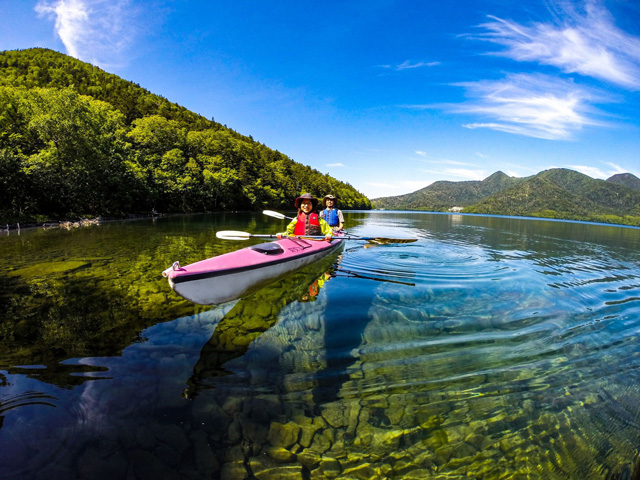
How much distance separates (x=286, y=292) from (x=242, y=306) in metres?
1.61

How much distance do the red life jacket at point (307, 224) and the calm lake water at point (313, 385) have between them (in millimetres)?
4078

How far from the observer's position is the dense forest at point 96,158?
27234 millimetres

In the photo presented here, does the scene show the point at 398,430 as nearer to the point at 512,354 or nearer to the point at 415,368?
the point at 415,368

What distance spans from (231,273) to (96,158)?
1485 inches

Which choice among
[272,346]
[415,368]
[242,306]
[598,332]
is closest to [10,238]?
[242,306]

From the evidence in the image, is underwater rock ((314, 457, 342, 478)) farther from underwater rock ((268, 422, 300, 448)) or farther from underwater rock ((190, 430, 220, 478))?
underwater rock ((190, 430, 220, 478))

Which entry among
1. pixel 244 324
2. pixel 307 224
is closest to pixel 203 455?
pixel 244 324

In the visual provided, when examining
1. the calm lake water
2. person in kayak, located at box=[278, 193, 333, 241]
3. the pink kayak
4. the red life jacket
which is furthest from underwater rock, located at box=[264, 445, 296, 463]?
the red life jacket

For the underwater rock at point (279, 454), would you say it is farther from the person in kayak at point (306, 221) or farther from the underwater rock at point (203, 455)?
the person in kayak at point (306, 221)

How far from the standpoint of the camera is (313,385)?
3943 millimetres

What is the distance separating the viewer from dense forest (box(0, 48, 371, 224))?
27.2m

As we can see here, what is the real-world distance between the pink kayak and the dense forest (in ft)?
92.2

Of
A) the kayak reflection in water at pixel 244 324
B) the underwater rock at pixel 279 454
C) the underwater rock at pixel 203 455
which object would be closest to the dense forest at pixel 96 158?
the kayak reflection in water at pixel 244 324

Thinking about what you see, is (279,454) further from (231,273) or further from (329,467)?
(231,273)
